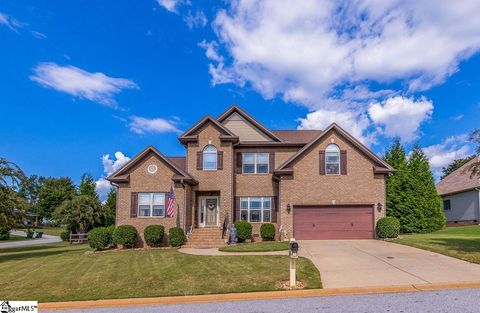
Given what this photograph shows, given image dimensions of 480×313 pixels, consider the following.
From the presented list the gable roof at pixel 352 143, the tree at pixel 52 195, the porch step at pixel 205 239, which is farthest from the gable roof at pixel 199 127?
the tree at pixel 52 195

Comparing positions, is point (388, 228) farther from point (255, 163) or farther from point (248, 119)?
point (248, 119)

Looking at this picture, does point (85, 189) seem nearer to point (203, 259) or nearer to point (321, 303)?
point (203, 259)

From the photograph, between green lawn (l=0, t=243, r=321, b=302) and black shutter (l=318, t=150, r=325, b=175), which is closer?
green lawn (l=0, t=243, r=321, b=302)

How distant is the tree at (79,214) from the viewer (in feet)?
118

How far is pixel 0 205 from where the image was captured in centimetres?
1970

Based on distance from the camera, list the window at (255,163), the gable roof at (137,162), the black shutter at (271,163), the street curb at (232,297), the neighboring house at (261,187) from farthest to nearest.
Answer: the window at (255,163), the black shutter at (271,163), the gable roof at (137,162), the neighboring house at (261,187), the street curb at (232,297)

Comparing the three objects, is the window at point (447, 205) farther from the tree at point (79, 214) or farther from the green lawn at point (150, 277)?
the tree at point (79, 214)

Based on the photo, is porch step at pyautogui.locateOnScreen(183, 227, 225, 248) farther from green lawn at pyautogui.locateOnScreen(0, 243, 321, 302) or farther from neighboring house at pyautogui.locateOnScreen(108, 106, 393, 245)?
green lawn at pyautogui.locateOnScreen(0, 243, 321, 302)

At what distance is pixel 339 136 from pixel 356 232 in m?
5.56

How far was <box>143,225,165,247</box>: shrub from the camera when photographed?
71.7ft

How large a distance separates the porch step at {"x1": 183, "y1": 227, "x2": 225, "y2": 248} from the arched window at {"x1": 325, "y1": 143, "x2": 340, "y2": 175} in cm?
726

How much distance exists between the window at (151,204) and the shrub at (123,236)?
1.53 m

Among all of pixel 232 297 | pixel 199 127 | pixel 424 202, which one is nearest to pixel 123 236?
pixel 199 127

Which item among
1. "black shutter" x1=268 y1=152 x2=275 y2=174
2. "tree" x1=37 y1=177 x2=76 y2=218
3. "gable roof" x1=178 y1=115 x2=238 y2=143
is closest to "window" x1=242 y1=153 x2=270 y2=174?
"black shutter" x1=268 y1=152 x2=275 y2=174
